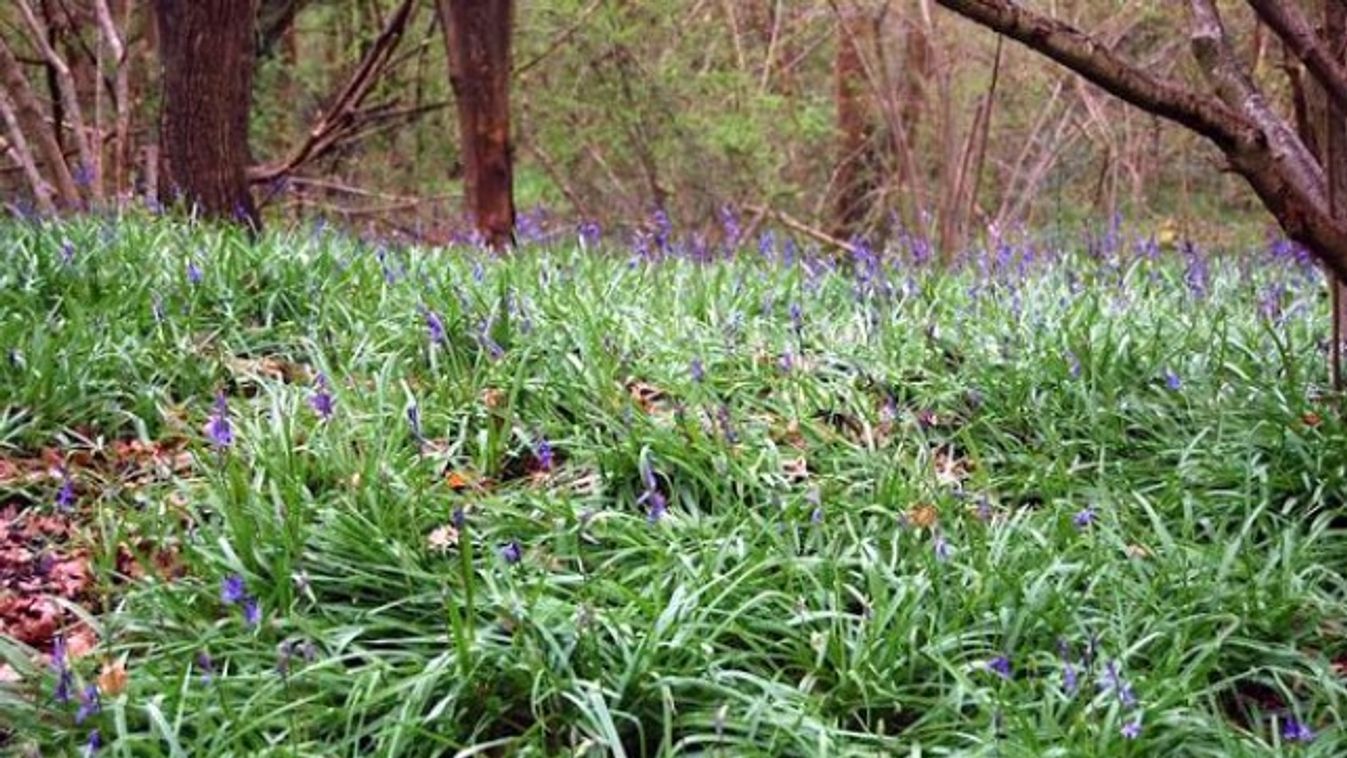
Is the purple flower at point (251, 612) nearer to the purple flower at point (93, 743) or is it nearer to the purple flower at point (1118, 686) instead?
the purple flower at point (93, 743)

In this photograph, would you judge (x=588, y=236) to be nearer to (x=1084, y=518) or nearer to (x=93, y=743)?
(x=1084, y=518)

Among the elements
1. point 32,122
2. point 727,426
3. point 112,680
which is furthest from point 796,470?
point 32,122

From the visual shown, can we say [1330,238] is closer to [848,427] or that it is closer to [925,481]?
[925,481]

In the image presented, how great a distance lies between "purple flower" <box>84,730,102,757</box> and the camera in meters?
2.44

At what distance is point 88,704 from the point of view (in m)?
2.61

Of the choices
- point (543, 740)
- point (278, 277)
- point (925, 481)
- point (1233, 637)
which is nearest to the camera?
point (543, 740)

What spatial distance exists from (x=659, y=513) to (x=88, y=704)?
4.10 ft

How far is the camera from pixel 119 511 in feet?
11.8

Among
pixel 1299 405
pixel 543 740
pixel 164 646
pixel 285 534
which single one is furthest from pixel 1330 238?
pixel 164 646

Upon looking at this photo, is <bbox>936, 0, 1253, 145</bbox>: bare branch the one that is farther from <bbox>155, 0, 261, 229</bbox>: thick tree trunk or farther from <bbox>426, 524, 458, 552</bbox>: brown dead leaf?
<bbox>155, 0, 261, 229</bbox>: thick tree trunk

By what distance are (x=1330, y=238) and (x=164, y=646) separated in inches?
115

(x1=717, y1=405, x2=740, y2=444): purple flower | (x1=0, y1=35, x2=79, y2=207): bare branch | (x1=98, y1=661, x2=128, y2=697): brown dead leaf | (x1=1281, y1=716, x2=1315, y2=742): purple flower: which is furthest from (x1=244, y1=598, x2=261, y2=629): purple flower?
(x1=0, y1=35, x2=79, y2=207): bare branch

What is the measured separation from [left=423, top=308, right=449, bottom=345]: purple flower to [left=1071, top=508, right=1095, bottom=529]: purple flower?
1924 millimetres

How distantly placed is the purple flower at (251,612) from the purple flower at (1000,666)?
1.48 meters
